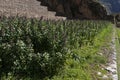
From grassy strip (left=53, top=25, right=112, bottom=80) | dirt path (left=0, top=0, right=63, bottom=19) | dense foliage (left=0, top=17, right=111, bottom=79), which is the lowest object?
grassy strip (left=53, top=25, right=112, bottom=80)

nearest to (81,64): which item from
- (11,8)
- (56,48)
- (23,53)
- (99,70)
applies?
(99,70)

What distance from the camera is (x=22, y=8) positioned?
17.9 metres

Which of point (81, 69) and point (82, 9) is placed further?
point (82, 9)

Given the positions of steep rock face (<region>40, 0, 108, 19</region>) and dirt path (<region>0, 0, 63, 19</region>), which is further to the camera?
steep rock face (<region>40, 0, 108, 19</region>)

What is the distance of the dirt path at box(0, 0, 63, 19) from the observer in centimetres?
1561

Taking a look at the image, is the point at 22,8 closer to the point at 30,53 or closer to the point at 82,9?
the point at 30,53

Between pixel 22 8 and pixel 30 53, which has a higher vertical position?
pixel 22 8

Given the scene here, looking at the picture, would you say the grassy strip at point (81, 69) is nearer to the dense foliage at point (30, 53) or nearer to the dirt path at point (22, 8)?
the dense foliage at point (30, 53)

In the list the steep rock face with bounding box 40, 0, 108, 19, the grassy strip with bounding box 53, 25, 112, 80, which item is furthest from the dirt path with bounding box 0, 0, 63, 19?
the steep rock face with bounding box 40, 0, 108, 19

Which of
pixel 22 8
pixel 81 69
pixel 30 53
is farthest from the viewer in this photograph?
pixel 22 8

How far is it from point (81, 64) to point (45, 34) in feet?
4.90

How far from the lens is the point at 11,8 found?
53.8 feet

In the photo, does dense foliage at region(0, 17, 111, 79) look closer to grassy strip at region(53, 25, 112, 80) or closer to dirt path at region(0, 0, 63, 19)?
grassy strip at region(53, 25, 112, 80)

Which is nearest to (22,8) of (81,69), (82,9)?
(81,69)
